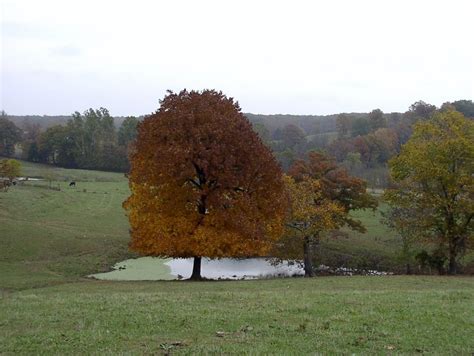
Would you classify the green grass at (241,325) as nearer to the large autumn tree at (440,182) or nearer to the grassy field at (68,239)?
the grassy field at (68,239)

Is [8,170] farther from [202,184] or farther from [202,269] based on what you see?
[202,184]

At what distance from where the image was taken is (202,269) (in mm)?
41781

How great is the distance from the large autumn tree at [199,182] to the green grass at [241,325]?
13.8 metres

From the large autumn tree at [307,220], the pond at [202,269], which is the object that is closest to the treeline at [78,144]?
the pond at [202,269]

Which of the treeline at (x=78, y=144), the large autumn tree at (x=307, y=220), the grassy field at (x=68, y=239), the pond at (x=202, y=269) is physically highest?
the treeline at (x=78, y=144)

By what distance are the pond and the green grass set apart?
66.9 ft

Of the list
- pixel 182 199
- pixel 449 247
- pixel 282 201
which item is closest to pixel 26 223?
pixel 182 199

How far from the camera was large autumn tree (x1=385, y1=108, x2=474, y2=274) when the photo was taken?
34.1 meters

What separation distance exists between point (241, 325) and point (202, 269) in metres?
31.0

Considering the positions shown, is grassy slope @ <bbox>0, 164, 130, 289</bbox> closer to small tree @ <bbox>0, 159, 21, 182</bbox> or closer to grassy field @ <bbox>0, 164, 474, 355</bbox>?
small tree @ <bbox>0, 159, 21, 182</bbox>

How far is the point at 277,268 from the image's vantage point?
138 ft

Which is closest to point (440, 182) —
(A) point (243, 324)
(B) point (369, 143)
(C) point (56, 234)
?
(A) point (243, 324)

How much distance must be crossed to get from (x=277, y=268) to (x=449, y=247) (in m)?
13.2

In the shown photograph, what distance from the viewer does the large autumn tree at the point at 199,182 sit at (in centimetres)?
2861
